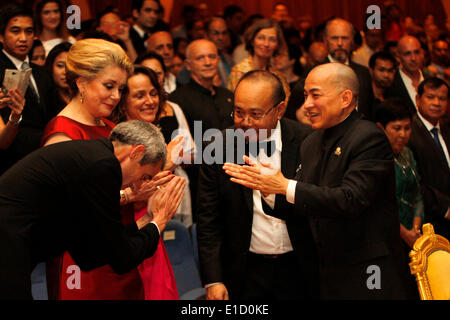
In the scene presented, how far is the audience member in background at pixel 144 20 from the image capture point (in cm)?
623

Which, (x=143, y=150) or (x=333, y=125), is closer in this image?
(x=143, y=150)

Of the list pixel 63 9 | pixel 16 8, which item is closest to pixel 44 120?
pixel 16 8

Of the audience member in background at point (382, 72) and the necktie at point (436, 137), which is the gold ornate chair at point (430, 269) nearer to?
the necktie at point (436, 137)

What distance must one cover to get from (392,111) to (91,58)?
91.9 inches

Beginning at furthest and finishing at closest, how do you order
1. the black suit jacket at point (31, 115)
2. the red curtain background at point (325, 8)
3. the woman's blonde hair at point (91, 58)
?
the red curtain background at point (325, 8) < the black suit jacket at point (31, 115) < the woman's blonde hair at point (91, 58)

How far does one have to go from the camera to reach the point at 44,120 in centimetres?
398

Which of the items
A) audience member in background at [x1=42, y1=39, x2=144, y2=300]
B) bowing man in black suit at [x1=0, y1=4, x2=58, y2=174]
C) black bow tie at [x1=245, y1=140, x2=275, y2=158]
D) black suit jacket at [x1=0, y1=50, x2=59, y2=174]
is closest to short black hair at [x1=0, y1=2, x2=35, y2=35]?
bowing man in black suit at [x1=0, y1=4, x2=58, y2=174]

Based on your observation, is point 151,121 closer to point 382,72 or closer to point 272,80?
point 272,80

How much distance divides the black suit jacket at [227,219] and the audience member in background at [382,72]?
2.87 m

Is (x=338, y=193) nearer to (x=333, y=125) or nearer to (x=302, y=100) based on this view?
(x=333, y=125)

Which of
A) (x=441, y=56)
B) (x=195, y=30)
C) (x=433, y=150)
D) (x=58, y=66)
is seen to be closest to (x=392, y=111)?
(x=433, y=150)

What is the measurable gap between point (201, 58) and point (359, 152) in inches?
95.0

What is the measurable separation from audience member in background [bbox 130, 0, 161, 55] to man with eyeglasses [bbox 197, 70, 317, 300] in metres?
3.26

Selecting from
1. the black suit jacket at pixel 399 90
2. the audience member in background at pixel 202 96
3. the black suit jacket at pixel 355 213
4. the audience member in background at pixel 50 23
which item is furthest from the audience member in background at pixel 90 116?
the black suit jacket at pixel 399 90
